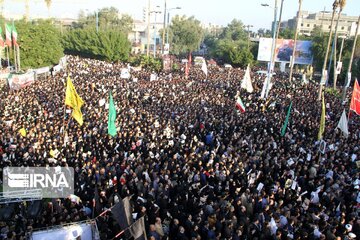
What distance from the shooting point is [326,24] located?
305 feet

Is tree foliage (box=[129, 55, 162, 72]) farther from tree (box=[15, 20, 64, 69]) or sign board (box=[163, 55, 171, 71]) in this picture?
tree (box=[15, 20, 64, 69])

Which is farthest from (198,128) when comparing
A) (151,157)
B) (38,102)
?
(38,102)

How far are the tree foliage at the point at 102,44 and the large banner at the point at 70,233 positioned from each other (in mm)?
42279

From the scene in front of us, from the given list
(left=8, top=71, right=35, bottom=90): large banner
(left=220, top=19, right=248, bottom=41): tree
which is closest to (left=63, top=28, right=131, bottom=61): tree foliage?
(left=8, top=71, right=35, bottom=90): large banner

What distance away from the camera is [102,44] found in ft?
153

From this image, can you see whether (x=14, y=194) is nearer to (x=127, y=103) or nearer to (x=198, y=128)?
(x=198, y=128)

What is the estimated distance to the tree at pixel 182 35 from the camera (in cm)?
6112

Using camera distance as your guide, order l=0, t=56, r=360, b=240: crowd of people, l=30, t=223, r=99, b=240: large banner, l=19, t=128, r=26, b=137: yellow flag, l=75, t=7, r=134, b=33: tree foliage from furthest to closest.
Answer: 1. l=75, t=7, r=134, b=33: tree foliage
2. l=19, t=128, r=26, b=137: yellow flag
3. l=0, t=56, r=360, b=240: crowd of people
4. l=30, t=223, r=99, b=240: large banner

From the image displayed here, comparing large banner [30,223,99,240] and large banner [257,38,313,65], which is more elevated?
large banner [257,38,313,65]

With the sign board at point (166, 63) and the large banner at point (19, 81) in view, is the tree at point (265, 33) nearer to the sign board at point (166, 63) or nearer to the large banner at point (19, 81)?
the sign board at point (166, 63)

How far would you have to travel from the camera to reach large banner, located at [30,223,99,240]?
19.2 ft

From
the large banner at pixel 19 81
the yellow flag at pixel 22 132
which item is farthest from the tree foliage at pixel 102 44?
the yellow flag at pixel 22 132

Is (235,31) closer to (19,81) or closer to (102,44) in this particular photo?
(102,44)

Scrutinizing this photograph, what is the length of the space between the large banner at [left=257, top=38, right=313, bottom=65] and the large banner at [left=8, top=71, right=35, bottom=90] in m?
29.6
